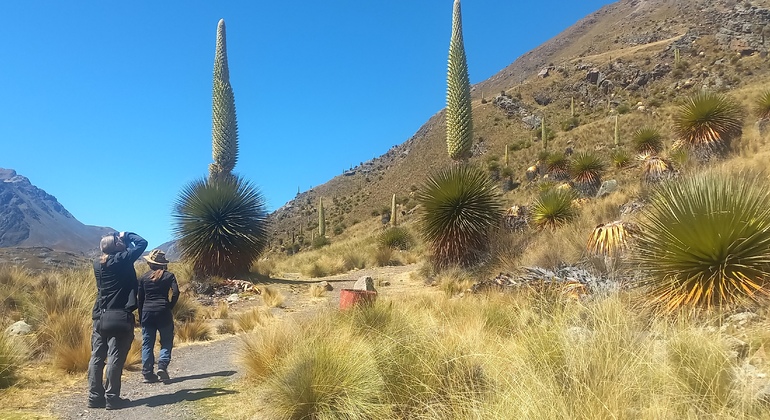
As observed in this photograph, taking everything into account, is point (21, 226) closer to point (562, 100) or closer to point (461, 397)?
point (562, 100)

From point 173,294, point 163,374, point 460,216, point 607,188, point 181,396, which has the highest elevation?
point 607,188

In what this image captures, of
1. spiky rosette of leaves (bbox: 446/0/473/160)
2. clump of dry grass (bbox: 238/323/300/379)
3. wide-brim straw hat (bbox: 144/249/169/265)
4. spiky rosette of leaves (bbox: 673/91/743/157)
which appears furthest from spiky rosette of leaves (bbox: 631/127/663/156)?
wide-brim straw hat (bbox: 144/249/169/265)

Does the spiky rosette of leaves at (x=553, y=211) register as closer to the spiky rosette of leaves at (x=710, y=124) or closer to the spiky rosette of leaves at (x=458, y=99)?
the spiky rosette of leaves at (x=458, y=99)

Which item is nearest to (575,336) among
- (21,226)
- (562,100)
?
(562,100)

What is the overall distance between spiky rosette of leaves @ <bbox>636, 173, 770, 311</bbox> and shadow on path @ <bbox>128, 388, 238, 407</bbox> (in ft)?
16.6

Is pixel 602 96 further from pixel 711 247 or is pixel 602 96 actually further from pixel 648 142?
pixel 711 247

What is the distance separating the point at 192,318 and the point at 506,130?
176 ft

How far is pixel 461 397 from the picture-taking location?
12.3 feet

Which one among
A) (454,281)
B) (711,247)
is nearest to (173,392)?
(711,247)

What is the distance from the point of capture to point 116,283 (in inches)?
218

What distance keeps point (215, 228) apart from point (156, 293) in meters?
8.67

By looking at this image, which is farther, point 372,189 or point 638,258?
point 372,189

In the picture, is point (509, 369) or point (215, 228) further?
point (215, 228)

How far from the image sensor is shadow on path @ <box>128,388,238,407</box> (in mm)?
5367
